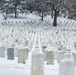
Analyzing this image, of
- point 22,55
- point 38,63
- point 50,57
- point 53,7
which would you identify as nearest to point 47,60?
point 50,57

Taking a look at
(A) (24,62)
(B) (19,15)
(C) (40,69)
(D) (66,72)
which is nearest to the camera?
(D) (66,72)

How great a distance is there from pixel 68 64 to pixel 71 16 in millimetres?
25106

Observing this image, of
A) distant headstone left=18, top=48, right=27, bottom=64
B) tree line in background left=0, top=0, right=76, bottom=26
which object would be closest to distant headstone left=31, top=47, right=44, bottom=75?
distant headstone left=18, top=48, right=27, bottom=64

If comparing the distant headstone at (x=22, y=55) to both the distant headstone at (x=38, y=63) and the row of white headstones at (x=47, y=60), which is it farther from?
the distant headstone at (x=38, y=63)

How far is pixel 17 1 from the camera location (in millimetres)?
35312

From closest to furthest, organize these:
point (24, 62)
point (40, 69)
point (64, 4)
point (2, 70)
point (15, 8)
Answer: point (40, 69) → point (2, 70) → point (24, 62) → point (64, 4) → point (15, 8)

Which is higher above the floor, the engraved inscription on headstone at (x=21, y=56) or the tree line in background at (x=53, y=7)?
the tree line in background at (x=53, y=7)

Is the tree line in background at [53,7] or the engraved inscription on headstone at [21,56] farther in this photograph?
the tree line in background at [53,7]

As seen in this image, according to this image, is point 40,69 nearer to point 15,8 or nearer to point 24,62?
point 24,62

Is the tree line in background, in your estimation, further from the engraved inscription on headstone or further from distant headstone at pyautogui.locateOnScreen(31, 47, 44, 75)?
distant headstone at pyautogui.locateOnScreen(31, 47, 44, 75)

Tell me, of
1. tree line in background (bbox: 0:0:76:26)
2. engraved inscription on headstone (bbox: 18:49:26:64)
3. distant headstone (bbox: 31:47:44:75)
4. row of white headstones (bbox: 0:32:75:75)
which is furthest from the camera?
tree line in background (bbox: 0:0:76:26)

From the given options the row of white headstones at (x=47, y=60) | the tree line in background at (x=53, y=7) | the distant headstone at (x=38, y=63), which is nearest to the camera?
the row of white headstones at (x=47, y=60)

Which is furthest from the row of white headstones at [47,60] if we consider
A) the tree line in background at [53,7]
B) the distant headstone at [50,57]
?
the tree line in background at [53,7]

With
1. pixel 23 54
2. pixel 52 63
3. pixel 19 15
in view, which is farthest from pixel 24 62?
pixel 19 15
